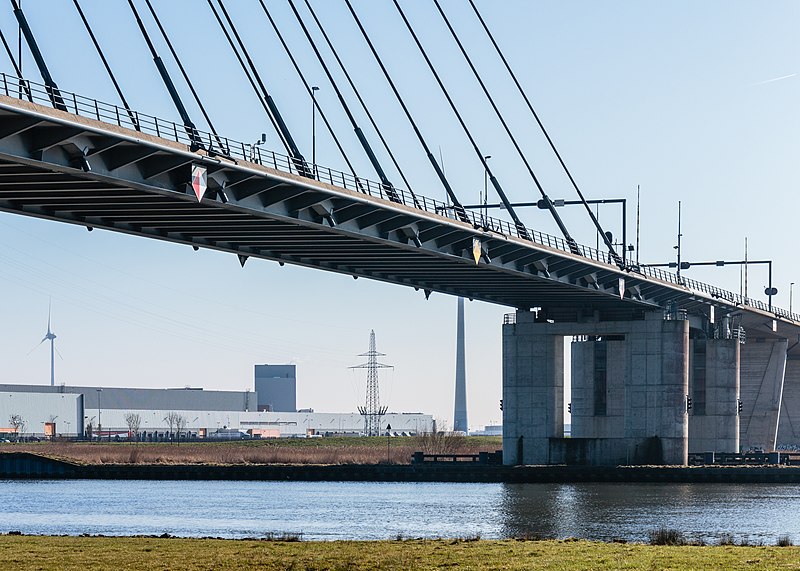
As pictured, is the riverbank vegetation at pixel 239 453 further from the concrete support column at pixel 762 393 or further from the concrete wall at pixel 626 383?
the concrete support column at pixel 762 393

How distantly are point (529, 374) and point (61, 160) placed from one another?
6778cm

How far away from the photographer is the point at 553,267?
99750 millimetres

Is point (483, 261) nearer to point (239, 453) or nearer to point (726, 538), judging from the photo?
point (726, 538)

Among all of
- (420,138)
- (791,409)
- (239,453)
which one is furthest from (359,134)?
(791,409)

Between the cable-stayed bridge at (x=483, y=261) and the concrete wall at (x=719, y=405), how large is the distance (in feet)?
0.39

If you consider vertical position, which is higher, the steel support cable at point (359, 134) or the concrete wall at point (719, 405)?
the steel support cable at point (359, 134)

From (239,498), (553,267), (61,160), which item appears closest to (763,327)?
(553,267)

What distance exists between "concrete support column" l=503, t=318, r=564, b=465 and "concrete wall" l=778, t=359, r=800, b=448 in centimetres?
6662

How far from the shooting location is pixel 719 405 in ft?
418

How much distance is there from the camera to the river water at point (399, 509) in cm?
5656

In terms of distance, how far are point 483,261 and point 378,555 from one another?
51773mm

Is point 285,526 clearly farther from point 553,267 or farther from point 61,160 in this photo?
point 553,267

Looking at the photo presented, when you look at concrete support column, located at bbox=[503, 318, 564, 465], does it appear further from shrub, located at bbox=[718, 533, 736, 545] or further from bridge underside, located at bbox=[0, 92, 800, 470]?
shrub, located at bbox=[718, 533, 736, 545]

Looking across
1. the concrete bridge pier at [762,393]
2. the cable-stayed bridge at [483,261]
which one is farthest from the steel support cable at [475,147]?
the concrete bridge pier at [762,393]
